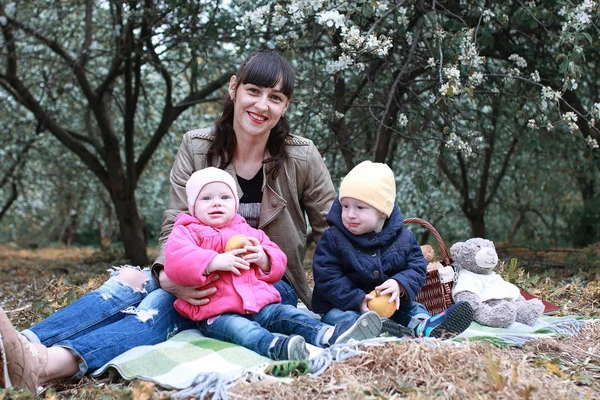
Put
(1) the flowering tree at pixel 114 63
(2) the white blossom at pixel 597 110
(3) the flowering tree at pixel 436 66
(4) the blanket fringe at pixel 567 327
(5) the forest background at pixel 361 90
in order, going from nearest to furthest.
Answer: (4) the blanket fringe at pixel 567 327 < (3) the flowering tree at pixel 436 66 < (2) the white blossom at pixel 597 110 < (5) the forest background at pixel 361 90 < (1) the flowering tree at pixel 114 63

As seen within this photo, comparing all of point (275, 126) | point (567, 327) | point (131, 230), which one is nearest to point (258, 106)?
point (275, 126)

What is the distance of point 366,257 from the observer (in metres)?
3.04

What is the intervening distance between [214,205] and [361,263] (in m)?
0.71

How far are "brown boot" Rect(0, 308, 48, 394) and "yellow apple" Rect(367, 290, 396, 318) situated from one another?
1381mm

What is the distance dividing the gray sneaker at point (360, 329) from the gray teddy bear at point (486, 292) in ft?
2.50

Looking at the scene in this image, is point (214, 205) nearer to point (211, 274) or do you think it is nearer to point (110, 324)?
point (211, 274)

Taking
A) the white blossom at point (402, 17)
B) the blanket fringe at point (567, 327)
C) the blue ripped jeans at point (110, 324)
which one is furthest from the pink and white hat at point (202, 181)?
the white blossom at point (402, 17)

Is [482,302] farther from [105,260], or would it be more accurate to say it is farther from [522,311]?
[105,260]

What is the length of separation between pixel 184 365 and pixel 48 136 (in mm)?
7446

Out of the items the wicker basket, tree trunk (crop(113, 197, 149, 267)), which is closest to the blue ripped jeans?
the wicker basket

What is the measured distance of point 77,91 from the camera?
27.7ft

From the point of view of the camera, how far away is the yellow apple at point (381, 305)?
292 centimetres

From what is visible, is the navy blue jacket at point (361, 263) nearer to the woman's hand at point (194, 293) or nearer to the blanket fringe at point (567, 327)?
the woman's hand at point (194, 293)

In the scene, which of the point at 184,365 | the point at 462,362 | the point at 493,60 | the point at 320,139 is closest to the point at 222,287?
the point at 184,365
